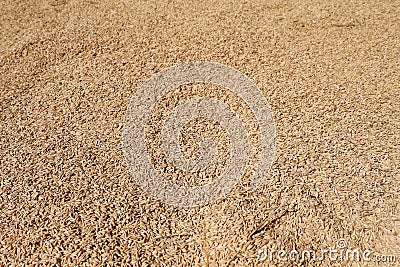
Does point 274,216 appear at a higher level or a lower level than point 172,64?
lower

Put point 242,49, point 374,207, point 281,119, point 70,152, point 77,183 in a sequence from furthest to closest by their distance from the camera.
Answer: point 242,49, point 281,119, point 70,152, point 77,183, point 374,207

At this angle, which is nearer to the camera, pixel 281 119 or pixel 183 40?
pixel 281 119

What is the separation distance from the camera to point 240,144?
272 centimetres

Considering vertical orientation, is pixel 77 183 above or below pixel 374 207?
above

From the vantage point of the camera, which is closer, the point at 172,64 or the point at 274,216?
the point at 274,216

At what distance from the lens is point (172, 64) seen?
11.1 feet

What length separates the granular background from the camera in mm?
2178

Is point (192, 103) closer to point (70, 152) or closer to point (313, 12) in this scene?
point (70, 152)

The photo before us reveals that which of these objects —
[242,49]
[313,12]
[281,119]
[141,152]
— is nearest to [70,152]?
[141,152]

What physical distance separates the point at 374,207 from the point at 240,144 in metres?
0.88

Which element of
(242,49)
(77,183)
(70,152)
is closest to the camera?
(77,183)

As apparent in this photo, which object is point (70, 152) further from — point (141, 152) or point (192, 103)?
point (192, 103)

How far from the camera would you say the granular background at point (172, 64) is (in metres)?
2.18

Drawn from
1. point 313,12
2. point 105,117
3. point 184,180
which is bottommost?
point 313,12
